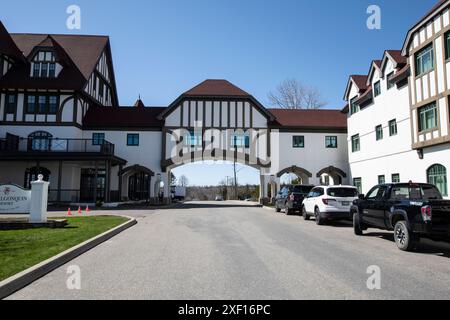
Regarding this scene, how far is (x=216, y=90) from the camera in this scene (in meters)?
35.2

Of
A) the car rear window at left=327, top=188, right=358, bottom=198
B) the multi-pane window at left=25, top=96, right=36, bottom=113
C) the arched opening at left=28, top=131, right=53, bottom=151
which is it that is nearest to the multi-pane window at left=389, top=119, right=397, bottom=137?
the car rear window at left=327, top=188, right=358, bottom=198

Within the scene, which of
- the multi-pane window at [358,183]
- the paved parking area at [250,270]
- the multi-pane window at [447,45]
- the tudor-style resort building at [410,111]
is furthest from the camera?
the multi-pane window at [358,183]

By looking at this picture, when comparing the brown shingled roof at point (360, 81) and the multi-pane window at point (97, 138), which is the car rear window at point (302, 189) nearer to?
the brown shingled roof at point (360, 81)

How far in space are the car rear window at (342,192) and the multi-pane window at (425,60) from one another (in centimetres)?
819

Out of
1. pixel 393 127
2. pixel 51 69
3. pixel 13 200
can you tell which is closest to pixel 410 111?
pixel 393 127

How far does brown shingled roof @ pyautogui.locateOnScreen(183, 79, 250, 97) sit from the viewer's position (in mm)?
34656

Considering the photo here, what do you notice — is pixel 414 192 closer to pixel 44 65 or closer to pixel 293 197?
pixel 293 197

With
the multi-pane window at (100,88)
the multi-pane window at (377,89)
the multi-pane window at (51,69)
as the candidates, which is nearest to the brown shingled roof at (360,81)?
the multi-pane window at (377,89)

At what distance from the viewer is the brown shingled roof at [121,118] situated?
34.7 meters

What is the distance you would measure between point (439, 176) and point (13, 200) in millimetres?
19583
